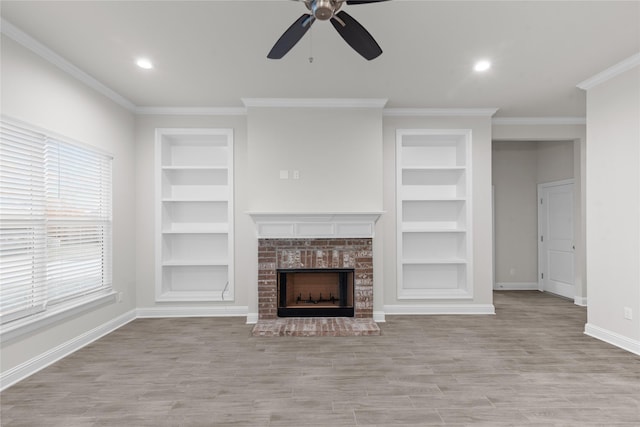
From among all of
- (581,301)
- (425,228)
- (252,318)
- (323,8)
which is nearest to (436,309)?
(425,228)

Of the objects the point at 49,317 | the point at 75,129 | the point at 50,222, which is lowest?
the point at 49,317

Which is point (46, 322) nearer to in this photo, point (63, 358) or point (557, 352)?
point (63, 358)

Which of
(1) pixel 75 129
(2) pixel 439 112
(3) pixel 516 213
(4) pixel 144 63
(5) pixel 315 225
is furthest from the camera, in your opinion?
(3) pixel 516 213

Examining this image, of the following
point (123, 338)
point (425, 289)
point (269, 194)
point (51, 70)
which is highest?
point (51, 70)

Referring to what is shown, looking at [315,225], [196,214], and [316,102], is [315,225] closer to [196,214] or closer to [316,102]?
[316,102]

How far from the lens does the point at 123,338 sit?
3875mm

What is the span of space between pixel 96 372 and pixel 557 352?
13.5 feet

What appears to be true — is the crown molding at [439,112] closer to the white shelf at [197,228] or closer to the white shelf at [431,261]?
the white shelf at [431,261]

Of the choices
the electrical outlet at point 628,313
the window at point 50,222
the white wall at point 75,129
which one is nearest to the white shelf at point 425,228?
the electrical outlet at point 628,313

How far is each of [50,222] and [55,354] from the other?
118 centimetres

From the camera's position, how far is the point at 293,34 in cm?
212

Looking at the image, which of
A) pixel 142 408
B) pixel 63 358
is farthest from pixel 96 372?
pixel 142 408

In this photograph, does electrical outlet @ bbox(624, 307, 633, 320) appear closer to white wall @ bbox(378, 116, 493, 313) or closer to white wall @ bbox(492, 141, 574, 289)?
white wall @ bbox(378, 116, 493, 313)

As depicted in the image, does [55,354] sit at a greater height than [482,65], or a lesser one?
lesser
